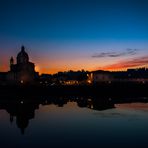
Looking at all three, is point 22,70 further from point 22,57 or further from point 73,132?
→ point 73,132

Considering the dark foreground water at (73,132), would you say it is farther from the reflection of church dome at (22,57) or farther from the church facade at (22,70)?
the reflection of church dome at (22,57)

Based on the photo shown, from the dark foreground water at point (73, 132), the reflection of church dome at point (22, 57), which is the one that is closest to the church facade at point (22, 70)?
the reflection of church dome at point (22, 57)

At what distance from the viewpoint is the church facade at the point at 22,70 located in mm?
131375

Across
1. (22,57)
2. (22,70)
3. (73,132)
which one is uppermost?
(22,57)

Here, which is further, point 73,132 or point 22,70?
point 22,70

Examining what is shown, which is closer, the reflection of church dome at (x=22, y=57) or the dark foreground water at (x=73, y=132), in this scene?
the dark foreground water at (x=73, y=132)

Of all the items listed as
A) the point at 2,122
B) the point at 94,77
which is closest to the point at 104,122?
the point at 2,122

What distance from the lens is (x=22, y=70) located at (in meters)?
131

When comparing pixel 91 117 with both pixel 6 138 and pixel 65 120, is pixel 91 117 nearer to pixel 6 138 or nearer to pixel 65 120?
pixel 65 120

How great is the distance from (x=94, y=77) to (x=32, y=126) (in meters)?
126

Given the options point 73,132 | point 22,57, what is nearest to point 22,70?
point 22,57

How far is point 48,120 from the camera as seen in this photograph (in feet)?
78.3

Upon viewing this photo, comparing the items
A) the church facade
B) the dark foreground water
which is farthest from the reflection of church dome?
the dark foreground water

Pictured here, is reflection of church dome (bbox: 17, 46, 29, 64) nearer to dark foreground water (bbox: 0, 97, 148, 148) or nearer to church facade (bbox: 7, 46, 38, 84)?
church facade (bbox: 7, 46, 38, 84)
